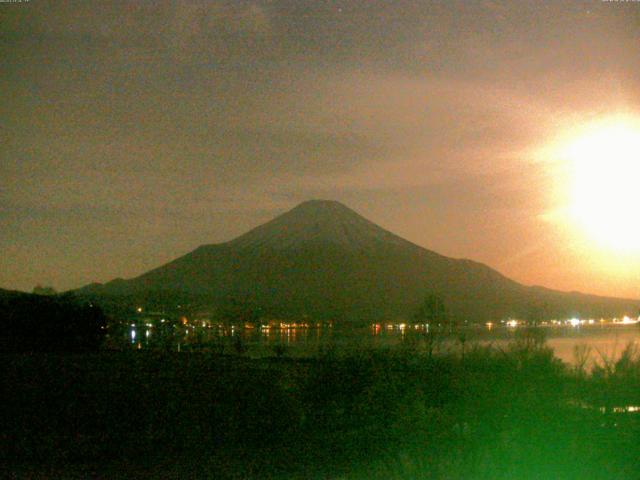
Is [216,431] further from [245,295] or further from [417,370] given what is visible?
[245,295]

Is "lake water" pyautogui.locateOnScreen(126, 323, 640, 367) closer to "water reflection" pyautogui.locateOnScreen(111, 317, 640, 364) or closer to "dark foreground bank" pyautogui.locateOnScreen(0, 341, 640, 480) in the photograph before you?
"water reflection" pyautogui.locateOnScreen(111, 317, 640, 364)

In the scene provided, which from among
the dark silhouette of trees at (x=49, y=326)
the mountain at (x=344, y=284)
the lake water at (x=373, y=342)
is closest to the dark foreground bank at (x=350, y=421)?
the lake water at (x=373, y=342)

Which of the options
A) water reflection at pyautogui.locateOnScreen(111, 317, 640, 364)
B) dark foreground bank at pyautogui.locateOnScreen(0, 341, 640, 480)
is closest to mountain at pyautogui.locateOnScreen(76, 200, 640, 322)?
water reflection at pyautogui.locateOnScreen(111, 317, 640, 364)

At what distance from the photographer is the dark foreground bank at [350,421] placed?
11344 millimetres

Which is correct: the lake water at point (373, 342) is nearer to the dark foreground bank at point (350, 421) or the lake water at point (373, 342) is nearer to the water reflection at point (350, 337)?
the water reflection at point (350, 337)

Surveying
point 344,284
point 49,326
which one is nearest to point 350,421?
point 49,326

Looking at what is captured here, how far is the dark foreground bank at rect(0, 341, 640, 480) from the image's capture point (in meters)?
11.3

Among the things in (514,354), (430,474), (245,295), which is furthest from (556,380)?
(245,295)

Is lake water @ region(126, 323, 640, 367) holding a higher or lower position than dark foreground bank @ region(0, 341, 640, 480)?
higher

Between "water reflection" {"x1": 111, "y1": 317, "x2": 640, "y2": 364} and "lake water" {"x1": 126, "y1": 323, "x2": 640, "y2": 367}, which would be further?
"water reflection" {"x1": 111, "y1": 317, "x2": 640, "y2": 364}

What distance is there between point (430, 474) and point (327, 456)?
10.4 feet

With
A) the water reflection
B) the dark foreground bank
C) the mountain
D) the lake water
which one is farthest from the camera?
the mountain

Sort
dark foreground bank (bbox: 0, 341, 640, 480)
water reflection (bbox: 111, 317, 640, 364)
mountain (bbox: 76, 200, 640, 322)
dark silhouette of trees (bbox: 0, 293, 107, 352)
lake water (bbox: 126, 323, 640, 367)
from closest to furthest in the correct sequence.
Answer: dark foreground bank (bbox: 0, 341, 640, 480)
lake water (bbox: 126, 323, 640, 367)
water reflection (bbox: 111, 317, 640, 364)
dark silhouette of trees (bbox: 0, 293, 107, 352)
mountain (bbox: 76, 200, 640, 322)

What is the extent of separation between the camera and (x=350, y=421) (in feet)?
51.6
